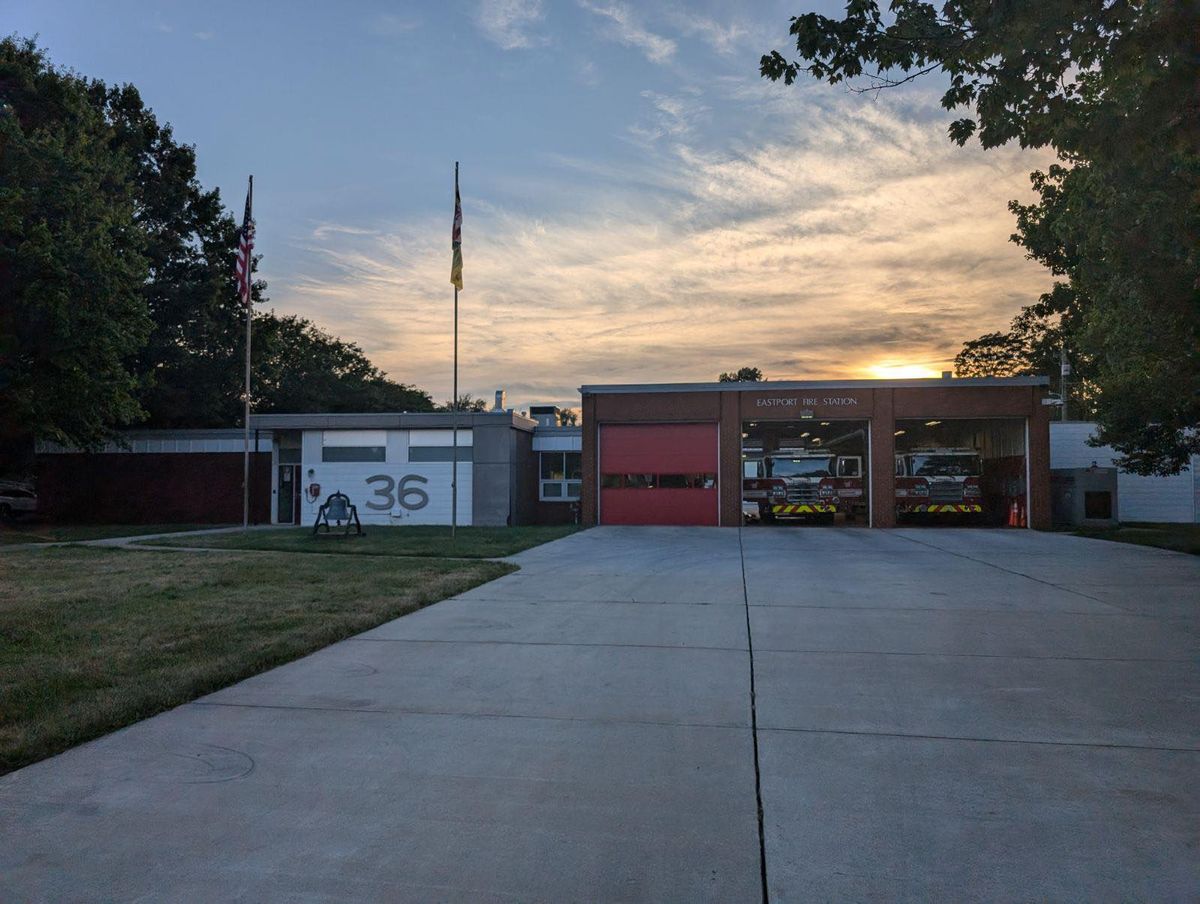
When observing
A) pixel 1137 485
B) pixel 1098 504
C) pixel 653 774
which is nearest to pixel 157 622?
pixel 653 774

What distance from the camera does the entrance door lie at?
98.1 ft

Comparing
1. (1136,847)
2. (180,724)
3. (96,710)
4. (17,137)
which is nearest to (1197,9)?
(1136,847)

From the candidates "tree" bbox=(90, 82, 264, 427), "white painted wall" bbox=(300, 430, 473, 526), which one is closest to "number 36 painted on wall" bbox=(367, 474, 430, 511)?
"white painted wall" bbox=(300, 430, 473, 526)

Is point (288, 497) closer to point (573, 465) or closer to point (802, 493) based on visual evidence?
point (573, 465)

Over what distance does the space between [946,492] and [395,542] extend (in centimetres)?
1756

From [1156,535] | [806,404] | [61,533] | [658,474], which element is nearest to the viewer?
[1156,535]

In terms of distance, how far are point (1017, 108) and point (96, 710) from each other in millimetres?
9962

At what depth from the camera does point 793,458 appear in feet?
93.9

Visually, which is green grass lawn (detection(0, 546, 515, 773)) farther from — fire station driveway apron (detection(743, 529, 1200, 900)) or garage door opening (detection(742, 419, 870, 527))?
garage door opening (detection(742, 419, 870, 527))

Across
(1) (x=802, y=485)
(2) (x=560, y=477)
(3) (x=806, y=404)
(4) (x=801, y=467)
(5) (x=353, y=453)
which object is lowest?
(1) (x=802, y=485)

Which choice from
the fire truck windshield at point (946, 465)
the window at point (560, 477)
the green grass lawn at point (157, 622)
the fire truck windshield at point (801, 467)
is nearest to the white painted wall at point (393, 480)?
the window at point (560, 477)

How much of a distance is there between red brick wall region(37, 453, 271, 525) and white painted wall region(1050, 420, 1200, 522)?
28.6 meters

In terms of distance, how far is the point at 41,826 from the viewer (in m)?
3.80

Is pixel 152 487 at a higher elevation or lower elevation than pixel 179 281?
lower
